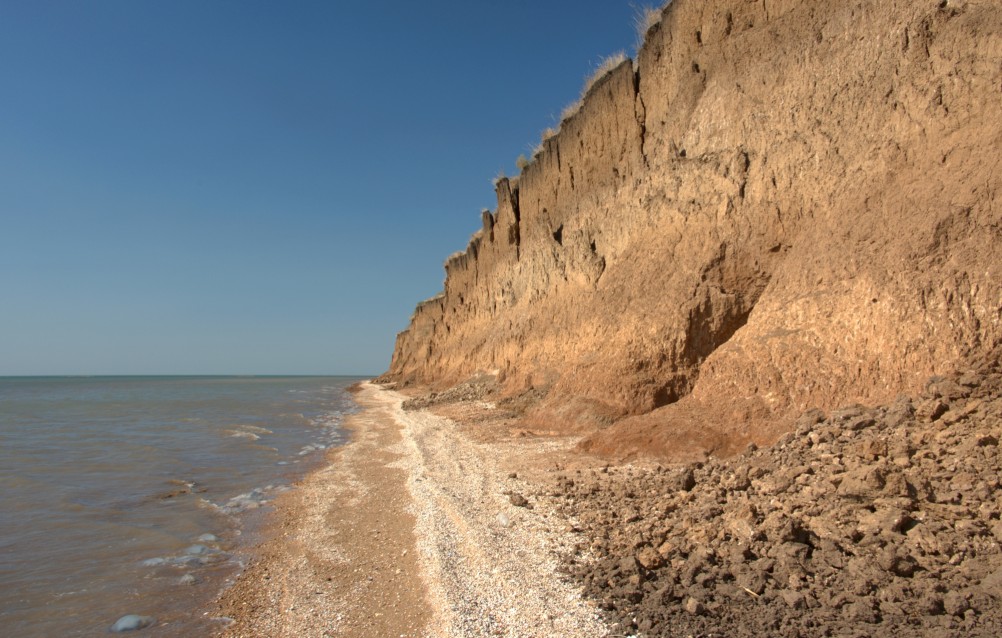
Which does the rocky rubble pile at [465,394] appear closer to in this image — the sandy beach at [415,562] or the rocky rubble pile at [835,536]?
the sandy beach at [415,562]

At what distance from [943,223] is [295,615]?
26.8 feet

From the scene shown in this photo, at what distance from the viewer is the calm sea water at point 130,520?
491cm

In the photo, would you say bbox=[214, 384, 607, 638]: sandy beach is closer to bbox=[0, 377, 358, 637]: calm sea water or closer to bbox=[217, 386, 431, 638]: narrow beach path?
bbox=[217, 386, 431, 638]: narrow beach path

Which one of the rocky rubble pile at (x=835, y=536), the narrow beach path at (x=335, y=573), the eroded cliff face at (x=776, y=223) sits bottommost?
the narrow beach path at (x=335, y=573)

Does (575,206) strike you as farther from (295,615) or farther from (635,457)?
(295,615)

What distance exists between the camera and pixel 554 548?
5508 millimetres

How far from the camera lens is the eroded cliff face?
6770 mm

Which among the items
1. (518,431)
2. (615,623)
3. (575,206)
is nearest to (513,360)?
(575,206)

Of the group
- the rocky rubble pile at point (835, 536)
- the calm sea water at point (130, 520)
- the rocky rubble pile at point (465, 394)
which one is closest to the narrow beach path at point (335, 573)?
the calm sea water at point (130, 520)

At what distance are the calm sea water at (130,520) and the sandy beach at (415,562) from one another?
512 millimetres

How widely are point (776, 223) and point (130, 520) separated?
11.2 m

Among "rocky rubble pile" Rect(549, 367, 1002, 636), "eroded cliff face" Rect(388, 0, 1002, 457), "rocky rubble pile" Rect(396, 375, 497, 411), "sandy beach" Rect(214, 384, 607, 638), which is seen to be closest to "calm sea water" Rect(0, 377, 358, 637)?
"sandy beach" Rect(214, 384, 607, 638)

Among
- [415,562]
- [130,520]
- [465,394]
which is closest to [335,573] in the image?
[415,562]

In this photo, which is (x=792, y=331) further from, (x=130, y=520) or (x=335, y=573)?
(x=130, y=520)
